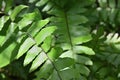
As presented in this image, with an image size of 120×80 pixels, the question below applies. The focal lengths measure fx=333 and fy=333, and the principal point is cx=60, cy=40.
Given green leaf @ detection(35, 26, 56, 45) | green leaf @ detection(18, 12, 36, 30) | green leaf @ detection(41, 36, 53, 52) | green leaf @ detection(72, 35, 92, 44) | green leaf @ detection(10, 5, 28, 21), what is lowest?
green leaf @ detection(72, 35, 92, 44)

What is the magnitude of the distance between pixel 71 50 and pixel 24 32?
0.91ft

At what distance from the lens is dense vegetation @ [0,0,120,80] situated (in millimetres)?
1559

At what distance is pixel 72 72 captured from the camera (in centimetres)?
157

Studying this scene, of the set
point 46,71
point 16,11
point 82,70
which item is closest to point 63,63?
point 46,71

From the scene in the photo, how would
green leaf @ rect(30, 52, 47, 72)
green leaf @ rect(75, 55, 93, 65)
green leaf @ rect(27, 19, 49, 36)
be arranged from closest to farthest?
green leaf @ rect(30, 52, 47, 72) < green leaf @ rect(27, 19, 49, 36) < green leaf @ rect(75, 55, 93, 65)

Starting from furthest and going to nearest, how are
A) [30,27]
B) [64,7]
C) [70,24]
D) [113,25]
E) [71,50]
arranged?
[113,25] < [64,7] < [70,24] < [71,50] < [30,27]

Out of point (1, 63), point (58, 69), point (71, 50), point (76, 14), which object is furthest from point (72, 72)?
point (76, 14)

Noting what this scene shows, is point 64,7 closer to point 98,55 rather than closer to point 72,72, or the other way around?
point 98,55

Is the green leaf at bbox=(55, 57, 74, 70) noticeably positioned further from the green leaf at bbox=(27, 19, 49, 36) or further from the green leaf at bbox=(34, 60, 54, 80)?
the green leaf at bbox=(27, 19, 49, 36)

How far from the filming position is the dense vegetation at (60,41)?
1.56 m

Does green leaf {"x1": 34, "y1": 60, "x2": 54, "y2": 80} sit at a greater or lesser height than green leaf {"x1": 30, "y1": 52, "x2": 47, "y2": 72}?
lesser

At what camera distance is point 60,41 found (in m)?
1.83

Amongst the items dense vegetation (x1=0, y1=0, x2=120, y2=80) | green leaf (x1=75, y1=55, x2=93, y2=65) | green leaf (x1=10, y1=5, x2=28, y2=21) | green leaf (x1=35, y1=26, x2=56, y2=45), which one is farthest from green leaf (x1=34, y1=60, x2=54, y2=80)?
green leaf (x1=10, y1=5, x2=28, y2=21)

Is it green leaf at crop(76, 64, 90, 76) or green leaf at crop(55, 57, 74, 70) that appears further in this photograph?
green leaf at crop(76, 64, 90, 76)
